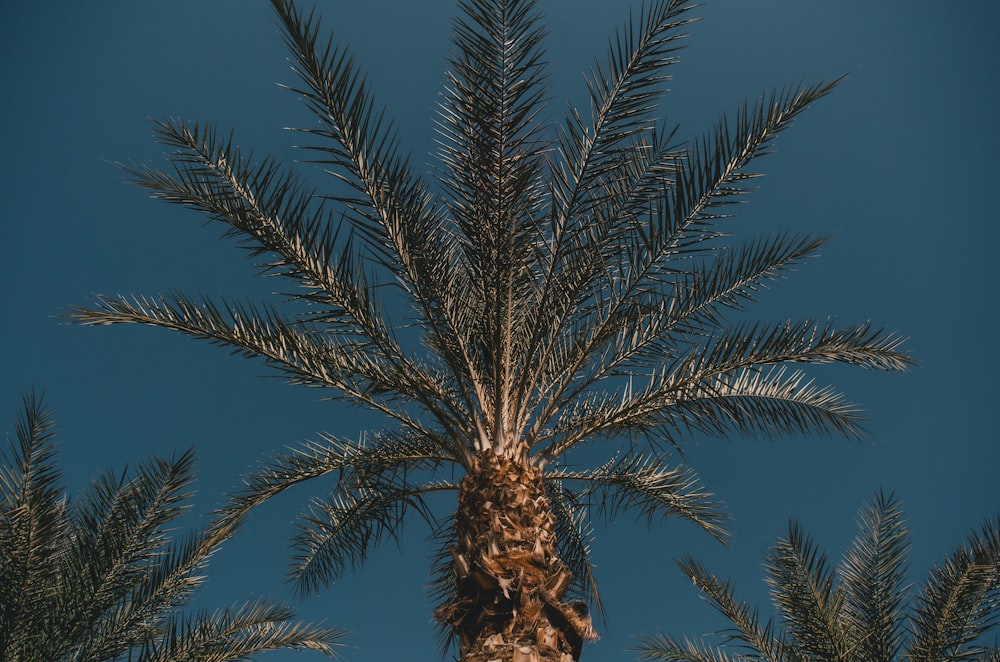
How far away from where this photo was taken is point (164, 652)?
24.0ft

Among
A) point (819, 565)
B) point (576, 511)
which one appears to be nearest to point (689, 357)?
point (576, 511)

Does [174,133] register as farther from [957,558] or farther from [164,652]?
[957,558]

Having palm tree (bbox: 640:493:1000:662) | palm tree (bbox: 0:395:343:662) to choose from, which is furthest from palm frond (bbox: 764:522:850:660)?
palm tree (bbox: 0:395:343:662)

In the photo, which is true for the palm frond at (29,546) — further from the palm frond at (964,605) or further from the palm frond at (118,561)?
the palm frond at (964,605)

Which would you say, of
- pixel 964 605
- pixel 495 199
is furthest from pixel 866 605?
pixel 495 199

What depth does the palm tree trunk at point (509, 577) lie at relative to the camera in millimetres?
5355

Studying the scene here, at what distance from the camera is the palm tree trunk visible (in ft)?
17.6

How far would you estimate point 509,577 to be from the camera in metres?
5.64

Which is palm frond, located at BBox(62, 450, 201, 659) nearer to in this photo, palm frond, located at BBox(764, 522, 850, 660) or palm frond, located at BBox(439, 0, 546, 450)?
palm frond, located at BBox(439, 0, 546, 450)

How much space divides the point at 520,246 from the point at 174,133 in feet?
10.3

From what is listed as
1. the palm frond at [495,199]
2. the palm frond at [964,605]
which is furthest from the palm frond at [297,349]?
the palm frond at [964,605]

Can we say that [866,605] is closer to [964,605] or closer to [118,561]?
[964,605]

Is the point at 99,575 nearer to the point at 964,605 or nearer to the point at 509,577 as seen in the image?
the point at 509,577

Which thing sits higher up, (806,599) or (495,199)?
(495,199)
